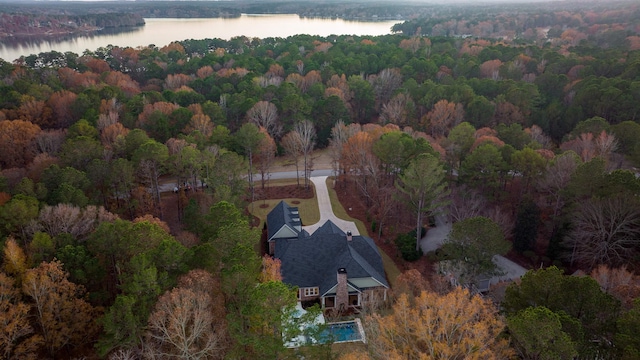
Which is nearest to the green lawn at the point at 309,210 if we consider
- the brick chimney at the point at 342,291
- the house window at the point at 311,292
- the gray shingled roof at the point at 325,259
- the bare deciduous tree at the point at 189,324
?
the gray shingled roof at the point at 325,259

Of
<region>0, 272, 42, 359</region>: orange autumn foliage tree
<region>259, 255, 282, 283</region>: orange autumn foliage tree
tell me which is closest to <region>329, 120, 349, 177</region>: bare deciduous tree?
<region>259, 255, 282, 283</region>: orange autumn foliage tree

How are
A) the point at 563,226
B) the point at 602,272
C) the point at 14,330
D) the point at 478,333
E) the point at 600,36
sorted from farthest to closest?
1. the point at 600,36
2. the point at 563,226
3. the point at 602,272
4. the point at 14,330
5. the point at 478,333

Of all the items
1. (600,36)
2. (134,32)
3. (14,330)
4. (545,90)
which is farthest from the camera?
(134,32)

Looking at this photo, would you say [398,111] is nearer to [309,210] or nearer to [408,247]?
[309,210]

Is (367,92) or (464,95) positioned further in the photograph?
(367,92)

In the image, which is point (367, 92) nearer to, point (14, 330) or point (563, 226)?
point (563, 226)

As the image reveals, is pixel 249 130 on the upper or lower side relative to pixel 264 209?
upper

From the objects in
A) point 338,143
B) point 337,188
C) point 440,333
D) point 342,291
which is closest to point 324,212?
point 337,188

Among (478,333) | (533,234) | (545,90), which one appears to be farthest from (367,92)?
(478,333)
